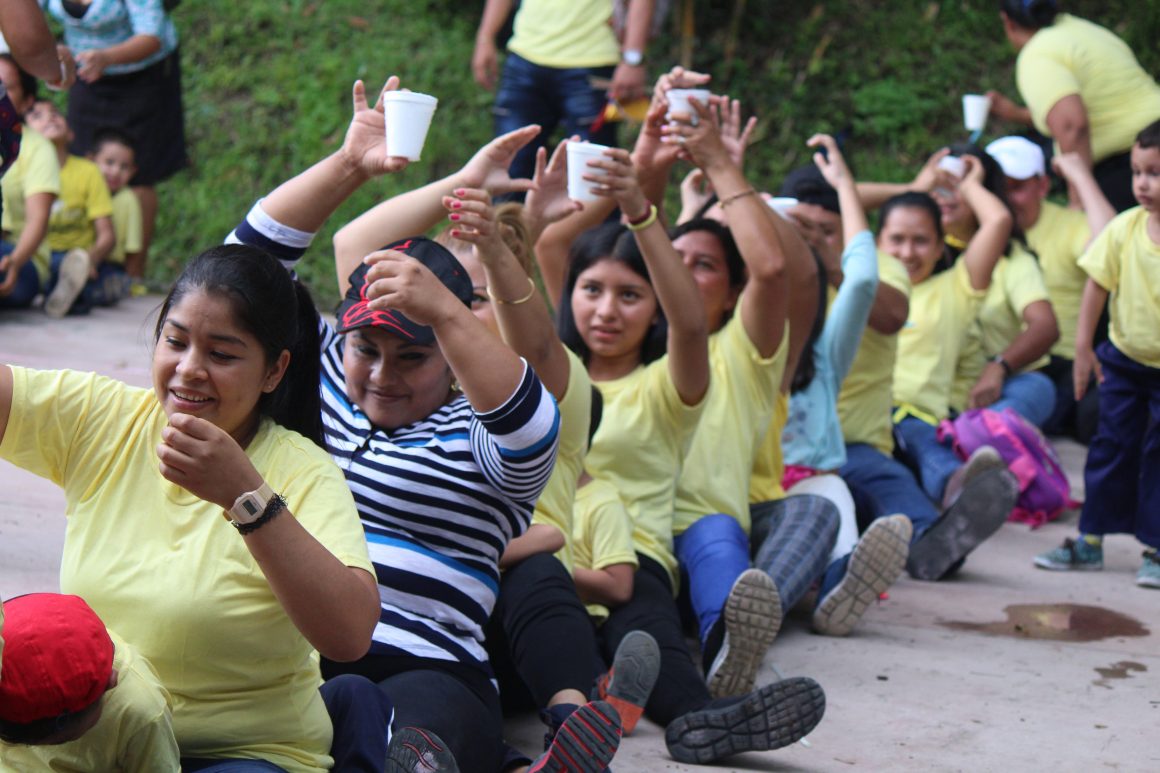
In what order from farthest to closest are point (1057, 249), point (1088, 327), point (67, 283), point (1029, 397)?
point (67, 283)
point (1057, 249)
point (1029, 397)
point (1088, 327)

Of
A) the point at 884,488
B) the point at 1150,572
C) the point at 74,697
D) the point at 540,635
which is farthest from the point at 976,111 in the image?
the point at 74,697

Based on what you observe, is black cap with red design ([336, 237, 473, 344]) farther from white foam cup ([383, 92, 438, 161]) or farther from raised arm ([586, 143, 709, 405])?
raised arm ([586, 143, 709, 405])

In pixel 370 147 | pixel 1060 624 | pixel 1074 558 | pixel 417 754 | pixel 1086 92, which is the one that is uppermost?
pixel 370 147

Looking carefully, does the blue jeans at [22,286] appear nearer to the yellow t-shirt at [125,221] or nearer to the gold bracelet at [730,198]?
the yellow t-shirt at [125,221]

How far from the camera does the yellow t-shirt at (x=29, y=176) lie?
22.4 feet

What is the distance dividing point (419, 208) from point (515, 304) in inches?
15.8

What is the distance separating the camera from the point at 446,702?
2.58m

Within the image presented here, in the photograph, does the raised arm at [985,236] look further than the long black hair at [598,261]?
Yes

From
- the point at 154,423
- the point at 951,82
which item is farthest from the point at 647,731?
the point at 951,82

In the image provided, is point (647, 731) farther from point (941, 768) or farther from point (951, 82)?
point (951, 82)

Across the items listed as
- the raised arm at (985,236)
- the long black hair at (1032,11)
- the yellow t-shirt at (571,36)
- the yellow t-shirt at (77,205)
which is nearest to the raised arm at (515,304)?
the raised arm at (985,236)

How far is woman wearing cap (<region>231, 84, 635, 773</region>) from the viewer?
2.49 m

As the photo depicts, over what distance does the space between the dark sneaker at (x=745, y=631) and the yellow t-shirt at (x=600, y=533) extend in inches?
12.0

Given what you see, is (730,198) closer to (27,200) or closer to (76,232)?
(27,200)
